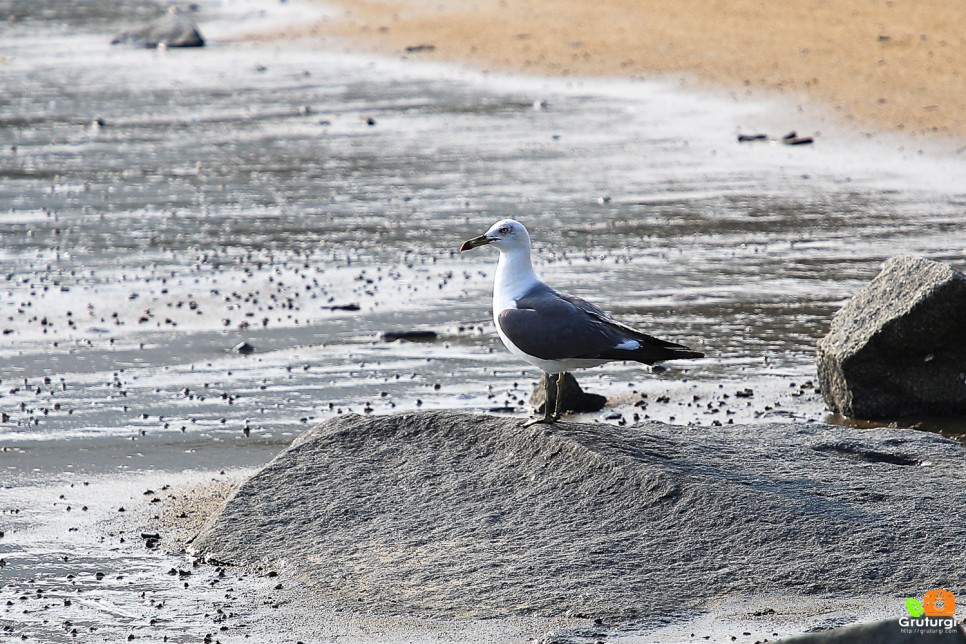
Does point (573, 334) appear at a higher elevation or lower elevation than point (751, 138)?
lower

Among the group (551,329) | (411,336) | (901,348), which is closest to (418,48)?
(411,336)

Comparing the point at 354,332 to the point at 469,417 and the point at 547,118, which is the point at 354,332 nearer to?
the point at 469,417

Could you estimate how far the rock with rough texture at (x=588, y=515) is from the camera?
19.3 feet

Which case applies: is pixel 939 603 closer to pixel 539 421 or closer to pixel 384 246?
pixel 539 421

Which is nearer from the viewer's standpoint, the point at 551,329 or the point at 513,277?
the point at 551,329

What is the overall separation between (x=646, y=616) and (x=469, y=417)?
1.72m

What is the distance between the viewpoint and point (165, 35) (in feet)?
103

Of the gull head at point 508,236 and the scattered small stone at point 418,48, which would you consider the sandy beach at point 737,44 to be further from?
the gull head at point 508,236

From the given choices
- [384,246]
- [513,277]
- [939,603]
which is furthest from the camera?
[384,246]

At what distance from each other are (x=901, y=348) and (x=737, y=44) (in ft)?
55.9

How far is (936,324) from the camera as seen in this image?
8.03 metres

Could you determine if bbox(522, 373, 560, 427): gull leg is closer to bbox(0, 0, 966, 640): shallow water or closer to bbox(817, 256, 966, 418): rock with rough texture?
bbox(0, 0, 966, 640): shallow water

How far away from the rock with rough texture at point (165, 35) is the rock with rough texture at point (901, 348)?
81.2 ft

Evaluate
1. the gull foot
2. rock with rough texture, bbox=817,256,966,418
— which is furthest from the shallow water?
the gull foot
